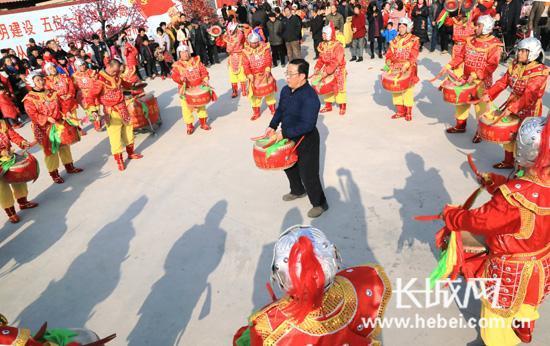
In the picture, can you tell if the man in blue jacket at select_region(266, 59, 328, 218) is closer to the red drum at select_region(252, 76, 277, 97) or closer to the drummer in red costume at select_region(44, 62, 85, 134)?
the red drum at select_region(252, 76, 277, 97)

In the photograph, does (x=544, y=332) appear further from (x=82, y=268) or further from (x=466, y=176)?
(x=82, y=268)

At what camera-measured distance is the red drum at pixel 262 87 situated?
7.08 meters

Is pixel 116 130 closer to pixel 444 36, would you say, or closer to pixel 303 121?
pixel 303 121

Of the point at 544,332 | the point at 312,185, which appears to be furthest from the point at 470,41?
the point at 544,332

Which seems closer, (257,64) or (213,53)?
(257,64)

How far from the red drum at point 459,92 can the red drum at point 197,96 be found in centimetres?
365

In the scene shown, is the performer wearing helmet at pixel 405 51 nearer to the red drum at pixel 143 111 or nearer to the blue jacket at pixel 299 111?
the blue jacket at pixel 299 111

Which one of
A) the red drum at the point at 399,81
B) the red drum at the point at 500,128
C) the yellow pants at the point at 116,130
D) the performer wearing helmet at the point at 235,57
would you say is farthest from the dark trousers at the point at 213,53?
the red drum at the point at 500,128

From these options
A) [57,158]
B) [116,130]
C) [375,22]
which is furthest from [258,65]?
[375,22]

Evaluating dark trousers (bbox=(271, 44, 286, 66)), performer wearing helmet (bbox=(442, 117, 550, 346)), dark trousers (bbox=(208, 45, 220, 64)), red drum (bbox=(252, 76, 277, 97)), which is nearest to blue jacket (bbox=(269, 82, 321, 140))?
performer wearing helmet (bbox=(442, 117, 550, 346))

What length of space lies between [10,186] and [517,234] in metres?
5.51

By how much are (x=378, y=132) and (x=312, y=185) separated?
260 cm

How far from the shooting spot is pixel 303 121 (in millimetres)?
3812

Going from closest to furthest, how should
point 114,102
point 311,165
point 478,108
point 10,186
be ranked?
point 311,165 < point 10,186 < point 478,108 < point 114,102
